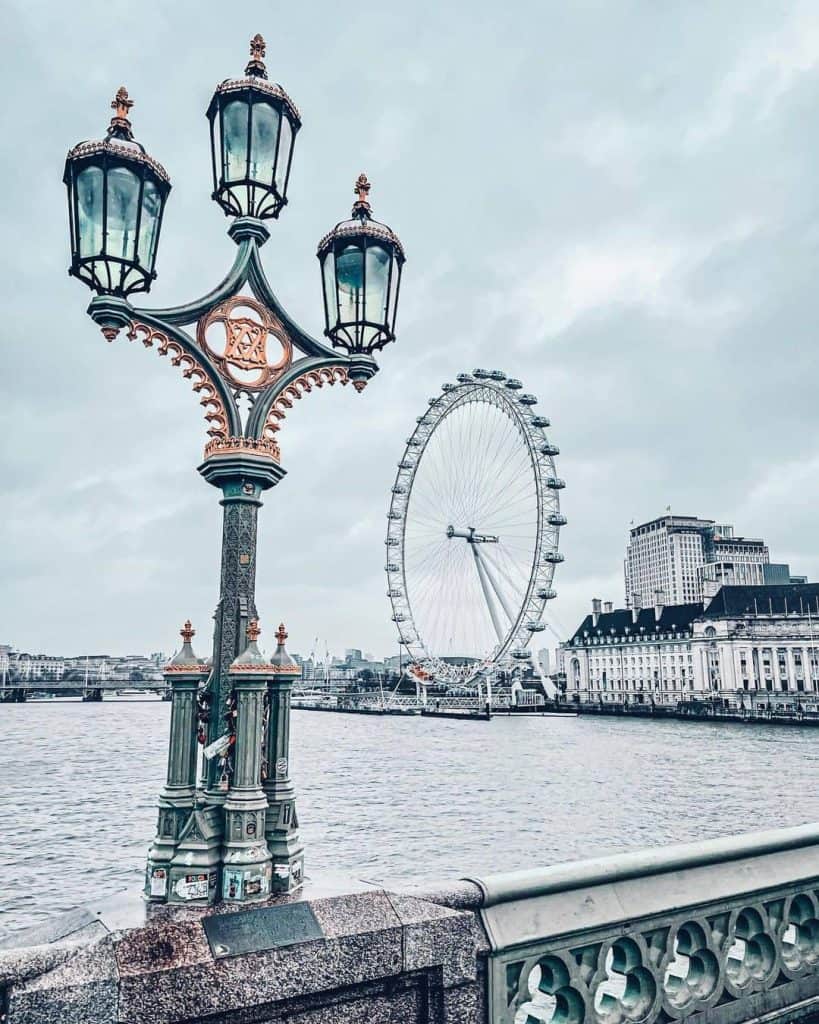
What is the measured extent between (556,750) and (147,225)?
201ft

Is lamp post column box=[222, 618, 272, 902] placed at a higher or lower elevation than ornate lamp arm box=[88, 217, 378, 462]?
lower

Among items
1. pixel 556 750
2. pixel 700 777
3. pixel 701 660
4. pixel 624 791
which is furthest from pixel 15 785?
pixel 701 660

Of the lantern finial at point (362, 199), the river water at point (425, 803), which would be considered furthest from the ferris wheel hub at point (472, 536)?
the lantern finial at point (362, 199)

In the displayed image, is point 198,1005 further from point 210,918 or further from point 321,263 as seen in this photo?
Answer: point 321,263

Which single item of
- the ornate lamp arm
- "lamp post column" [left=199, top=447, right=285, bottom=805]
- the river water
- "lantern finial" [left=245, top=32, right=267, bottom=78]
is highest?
"lantern finial" [left=245, top=32, right=267, bottom=78]

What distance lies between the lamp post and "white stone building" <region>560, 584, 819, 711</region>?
11672 cm

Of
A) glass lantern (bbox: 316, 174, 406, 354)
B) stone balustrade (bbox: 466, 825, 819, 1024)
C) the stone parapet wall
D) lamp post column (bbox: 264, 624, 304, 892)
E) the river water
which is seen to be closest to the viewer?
the stone parapet wall

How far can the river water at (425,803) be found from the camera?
22281 mm

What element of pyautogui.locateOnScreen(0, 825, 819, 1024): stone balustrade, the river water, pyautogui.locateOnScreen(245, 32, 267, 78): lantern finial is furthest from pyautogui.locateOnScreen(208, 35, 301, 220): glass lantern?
the river water

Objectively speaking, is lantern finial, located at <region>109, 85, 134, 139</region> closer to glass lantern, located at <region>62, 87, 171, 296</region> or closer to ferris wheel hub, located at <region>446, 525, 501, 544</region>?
glass lantern, located at <region>62, 87, 171, 296</region>

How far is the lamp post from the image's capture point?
495 centimetres

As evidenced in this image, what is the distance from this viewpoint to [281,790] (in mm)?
5141

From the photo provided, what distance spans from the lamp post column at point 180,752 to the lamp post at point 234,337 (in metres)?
0.01

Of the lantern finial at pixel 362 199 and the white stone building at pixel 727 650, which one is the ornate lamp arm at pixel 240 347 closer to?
the lantern finial at pixel 362 199
